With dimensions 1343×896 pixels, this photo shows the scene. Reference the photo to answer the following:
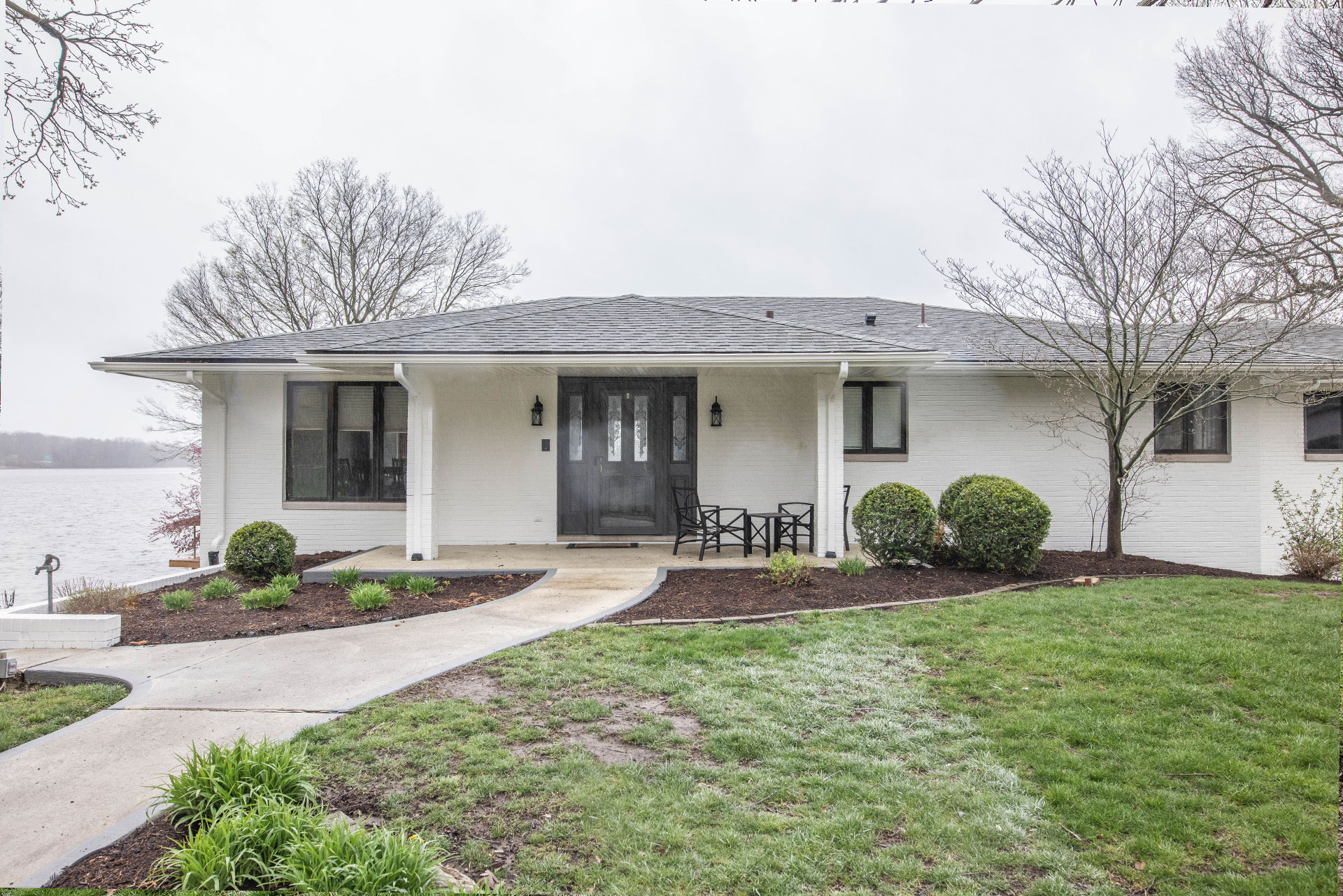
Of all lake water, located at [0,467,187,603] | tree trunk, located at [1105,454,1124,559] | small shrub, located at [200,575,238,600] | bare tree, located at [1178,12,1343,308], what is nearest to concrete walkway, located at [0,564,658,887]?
lake water, located at [0,467,187,603]

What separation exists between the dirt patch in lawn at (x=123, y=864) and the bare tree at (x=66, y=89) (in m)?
2.70

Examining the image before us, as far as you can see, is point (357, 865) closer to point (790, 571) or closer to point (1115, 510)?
point (790, 571)

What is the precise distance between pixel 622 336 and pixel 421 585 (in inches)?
125

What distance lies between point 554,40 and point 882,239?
7.89 ft

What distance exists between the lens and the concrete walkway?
7.19 feet

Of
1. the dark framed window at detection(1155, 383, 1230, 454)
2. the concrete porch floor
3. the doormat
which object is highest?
the dark framed window at detection(1155, 383, 1230, 454)

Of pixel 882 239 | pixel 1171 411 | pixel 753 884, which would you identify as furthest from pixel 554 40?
pixel 1171 411

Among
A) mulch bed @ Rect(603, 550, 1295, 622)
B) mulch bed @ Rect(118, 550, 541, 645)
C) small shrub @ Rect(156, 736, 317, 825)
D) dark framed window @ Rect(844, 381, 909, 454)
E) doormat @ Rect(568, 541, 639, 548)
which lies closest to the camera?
A: small shrub @ Rect(156, 736, 317, 825)

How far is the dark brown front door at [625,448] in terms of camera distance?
309 inches

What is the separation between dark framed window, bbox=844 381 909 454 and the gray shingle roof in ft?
2.08

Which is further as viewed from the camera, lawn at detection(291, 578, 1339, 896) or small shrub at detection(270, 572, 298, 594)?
small shrub at detection(270, 572, 298, 594)

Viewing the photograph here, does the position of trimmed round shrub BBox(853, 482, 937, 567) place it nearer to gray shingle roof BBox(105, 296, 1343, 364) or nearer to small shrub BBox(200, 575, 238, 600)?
gray shingle roof BBox(105, 296, 1343, 364)

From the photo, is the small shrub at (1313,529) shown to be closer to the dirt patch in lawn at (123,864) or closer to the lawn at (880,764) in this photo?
the lawn at (880,764)

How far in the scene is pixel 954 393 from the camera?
7.61 meters
